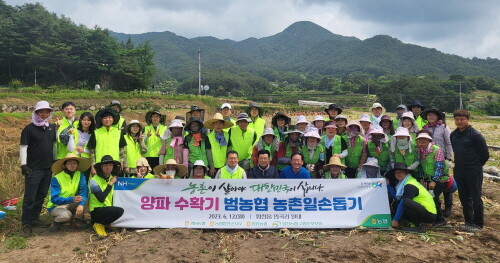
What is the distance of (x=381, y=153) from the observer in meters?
6.62

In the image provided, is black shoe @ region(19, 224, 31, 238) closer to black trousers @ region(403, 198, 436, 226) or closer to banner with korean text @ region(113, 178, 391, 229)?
banner with korean text @ region(113, 178, 391, 229)

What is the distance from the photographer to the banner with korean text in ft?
19.6

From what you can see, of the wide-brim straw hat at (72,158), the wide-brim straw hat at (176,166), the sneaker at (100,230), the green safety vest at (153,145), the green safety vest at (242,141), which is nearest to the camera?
the sneaker at (100,230)

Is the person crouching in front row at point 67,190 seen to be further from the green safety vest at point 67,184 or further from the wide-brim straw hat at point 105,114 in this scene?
the wide-brim straw hat at point 105,114

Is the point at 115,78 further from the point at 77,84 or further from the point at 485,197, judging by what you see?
the point at 485,197

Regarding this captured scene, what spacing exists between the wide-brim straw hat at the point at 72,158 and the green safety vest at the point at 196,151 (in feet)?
5.95

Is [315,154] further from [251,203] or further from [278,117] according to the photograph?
[251,203]

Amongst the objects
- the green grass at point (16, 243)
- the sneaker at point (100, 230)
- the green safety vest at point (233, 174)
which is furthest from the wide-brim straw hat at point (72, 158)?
the green safety vest at point (233, 174)

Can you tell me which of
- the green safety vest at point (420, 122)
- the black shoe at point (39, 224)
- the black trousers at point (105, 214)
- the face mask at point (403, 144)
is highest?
the green safety vest at point (420, 122)

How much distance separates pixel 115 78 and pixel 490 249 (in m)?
51.6

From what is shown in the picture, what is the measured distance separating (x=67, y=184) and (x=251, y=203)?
10.3ft

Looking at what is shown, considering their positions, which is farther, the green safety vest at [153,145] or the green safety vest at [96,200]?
the green safety vest at [153,145]

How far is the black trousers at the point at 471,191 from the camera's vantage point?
5.78 m

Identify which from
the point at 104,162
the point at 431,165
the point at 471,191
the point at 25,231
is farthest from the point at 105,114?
the point at 471,191
